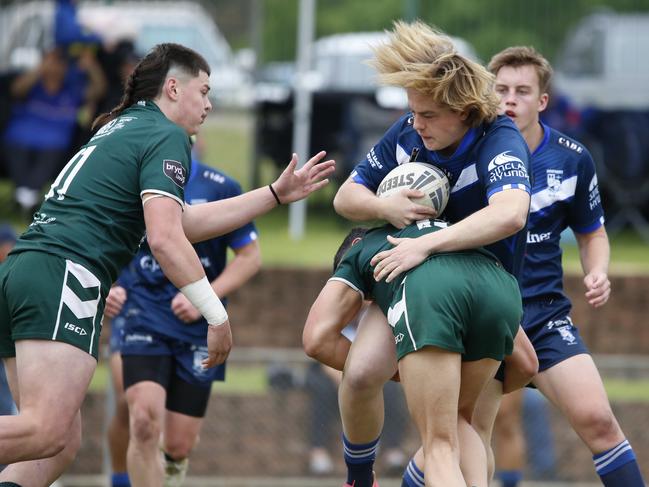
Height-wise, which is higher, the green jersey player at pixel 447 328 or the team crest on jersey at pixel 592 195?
the team crest on jersey at pixel 592 195

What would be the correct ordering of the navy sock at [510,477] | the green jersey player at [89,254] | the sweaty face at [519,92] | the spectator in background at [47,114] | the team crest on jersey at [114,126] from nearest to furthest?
the green jersey player at [89,254]
the team crest on jersey at [114,126]
the sweaty face at [519,92]
the navy sock at [510,477]
the spectator in background at [47,114]

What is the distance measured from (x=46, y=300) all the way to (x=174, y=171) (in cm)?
79

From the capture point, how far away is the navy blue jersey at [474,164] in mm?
5176

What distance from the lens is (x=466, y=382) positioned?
17.3 ft

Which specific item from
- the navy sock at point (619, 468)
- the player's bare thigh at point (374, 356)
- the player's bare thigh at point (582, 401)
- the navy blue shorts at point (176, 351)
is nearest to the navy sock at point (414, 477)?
the player's bare thigh at point (374, 356)

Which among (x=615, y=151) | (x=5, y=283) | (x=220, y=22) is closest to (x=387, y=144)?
(x=5, y=283)

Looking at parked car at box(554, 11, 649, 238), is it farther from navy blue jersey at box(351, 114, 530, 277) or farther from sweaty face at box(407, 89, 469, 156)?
sweaty face at box(407, 89, 469, 156)

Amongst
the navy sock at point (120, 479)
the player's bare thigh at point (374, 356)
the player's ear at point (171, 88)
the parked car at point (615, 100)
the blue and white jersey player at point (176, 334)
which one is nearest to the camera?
the player's bare thigh at point (374, 356)

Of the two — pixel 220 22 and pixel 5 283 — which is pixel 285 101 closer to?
pixel 220 22

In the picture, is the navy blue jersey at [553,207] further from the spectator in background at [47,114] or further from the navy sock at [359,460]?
the spectator in background at [47,114]

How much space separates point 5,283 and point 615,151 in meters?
10.2

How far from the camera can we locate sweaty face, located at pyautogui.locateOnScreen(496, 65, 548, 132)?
6352 mm

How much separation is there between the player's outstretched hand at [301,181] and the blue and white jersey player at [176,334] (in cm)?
136

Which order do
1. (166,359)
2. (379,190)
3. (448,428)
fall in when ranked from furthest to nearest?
(166,359) < (379,190) < (448,428)
